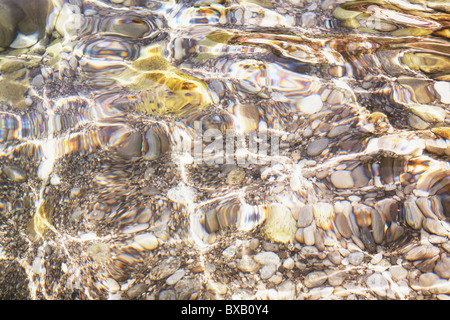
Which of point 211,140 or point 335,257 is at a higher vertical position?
point 211,140

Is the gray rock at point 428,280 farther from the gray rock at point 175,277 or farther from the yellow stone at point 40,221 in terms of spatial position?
the yellow stone at point 40,221

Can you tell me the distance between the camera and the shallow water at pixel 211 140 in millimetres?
1950

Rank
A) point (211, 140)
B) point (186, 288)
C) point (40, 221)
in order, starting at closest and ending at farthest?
point (186, 288), point (40, 221), point (211, 140)

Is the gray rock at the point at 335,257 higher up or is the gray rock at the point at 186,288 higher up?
the gray rock at the point at 335,257

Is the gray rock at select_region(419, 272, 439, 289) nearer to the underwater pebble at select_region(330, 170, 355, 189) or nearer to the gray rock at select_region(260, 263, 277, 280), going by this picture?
the underwater pebble at select_region(330, 170, 355, 189)

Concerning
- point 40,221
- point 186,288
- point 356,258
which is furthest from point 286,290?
point 40,221

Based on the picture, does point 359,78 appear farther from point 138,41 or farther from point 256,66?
point 138,41

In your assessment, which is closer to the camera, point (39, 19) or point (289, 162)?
point (289, 162)

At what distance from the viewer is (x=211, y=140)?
241cm

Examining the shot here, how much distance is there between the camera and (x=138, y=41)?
2.93 m

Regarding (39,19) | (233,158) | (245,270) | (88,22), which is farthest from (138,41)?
(245,270)

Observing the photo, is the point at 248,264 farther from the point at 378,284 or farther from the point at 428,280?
the point at 428,280

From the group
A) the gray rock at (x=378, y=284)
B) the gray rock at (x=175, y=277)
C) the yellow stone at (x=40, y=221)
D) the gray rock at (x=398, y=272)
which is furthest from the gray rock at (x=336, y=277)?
the yellow stone at (x=40, y=221)

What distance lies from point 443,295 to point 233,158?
155 centimetres
